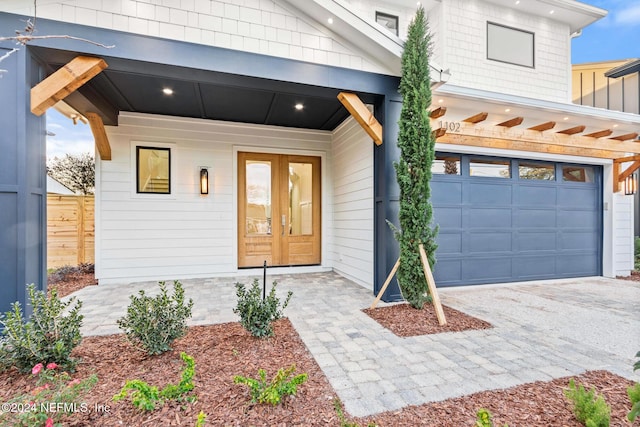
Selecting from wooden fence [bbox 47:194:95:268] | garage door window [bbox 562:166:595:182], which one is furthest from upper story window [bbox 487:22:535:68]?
wooden fence [bbox 47:194:95:268]

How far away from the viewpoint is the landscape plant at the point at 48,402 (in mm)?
1590

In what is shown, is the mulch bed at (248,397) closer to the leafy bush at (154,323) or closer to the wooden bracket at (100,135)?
the leafy bush at (154,323)

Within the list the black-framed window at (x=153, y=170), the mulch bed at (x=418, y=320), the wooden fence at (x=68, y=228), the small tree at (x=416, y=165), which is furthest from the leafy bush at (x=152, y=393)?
the wooden fence at (x=68, y=228)

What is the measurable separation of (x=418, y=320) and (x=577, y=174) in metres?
5.21

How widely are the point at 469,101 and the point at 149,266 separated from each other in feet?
20.3

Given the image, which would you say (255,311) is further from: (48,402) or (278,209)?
Result: (278,209)

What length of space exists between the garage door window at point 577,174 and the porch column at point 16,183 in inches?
324

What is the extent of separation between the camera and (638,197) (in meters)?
7.77

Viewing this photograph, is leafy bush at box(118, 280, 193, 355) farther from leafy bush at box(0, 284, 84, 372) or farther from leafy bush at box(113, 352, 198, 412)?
leafy bush at box(113, 352, 198, 412)

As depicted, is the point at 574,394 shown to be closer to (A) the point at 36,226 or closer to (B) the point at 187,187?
(A) the point at 36,226

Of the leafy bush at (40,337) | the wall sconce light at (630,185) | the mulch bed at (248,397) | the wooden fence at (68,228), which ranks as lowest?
the mulch bed at (248,397)

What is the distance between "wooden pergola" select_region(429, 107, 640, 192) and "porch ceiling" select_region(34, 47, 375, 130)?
1475 millimetres

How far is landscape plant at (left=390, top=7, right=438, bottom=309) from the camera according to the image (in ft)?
11.6

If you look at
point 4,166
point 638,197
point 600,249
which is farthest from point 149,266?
point 638,197
